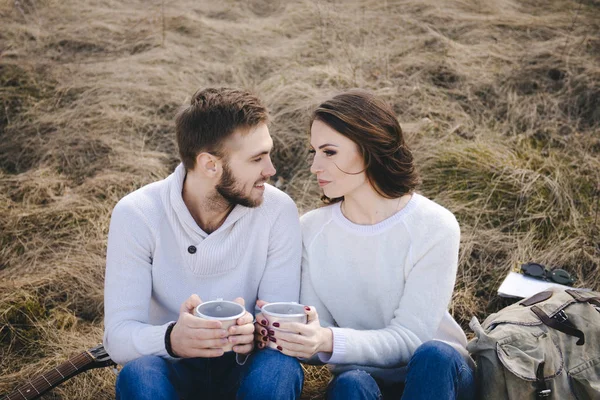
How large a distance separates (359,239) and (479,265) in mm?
1554

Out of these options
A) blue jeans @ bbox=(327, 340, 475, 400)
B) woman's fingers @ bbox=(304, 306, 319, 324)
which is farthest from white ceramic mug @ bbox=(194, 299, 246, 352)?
blue jeans @ bbox=(327, 340, 475, 400)

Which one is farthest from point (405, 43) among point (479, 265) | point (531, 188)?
point (479, 265)

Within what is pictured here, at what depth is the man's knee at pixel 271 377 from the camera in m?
2.24

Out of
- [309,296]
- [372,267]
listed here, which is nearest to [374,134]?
[372,267]

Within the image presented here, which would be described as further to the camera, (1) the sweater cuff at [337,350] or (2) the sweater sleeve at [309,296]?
(2) the sweater sleeve at [309,296]

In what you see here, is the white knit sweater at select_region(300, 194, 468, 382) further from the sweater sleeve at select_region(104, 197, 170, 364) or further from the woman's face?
the sweater sleeve at select_region(104, 197, 170, 364)

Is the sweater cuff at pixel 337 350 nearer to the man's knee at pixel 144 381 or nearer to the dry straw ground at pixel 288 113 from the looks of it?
the man's knee at pixel 144 381

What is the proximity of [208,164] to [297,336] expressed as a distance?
979 millimetres

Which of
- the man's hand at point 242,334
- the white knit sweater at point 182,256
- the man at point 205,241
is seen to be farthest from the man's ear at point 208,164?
the man's hand at point 242,334

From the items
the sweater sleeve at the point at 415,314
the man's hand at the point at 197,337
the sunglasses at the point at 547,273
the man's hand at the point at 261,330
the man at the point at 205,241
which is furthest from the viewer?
the sunglasses at the point at 547,273

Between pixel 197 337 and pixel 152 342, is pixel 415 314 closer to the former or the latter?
pixel 197 337

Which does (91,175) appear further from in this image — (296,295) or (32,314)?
(296,295)

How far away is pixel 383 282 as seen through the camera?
2645mm

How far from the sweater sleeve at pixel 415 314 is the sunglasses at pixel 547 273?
44.8 inches
